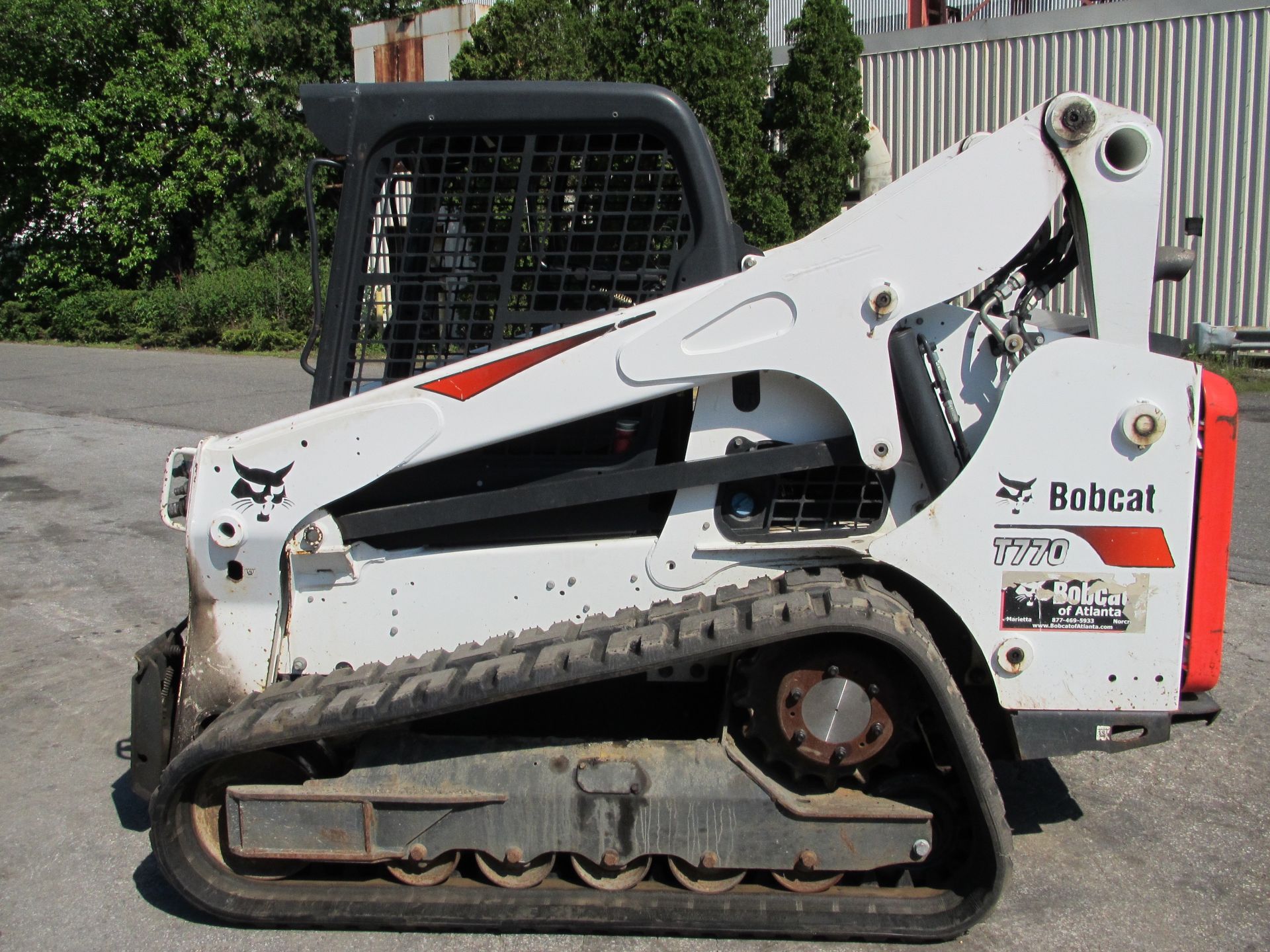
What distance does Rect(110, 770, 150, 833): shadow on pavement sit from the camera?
12.9ft

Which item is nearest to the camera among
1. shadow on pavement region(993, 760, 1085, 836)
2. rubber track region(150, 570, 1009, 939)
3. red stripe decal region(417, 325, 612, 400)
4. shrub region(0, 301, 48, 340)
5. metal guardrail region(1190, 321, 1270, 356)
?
rubber track region(150, 570, 1009, 939)

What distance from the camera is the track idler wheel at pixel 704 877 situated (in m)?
3.22

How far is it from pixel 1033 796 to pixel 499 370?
2403mm

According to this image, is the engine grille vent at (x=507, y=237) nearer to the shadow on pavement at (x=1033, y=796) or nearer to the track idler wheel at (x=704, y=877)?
the track idler wheel at (x=704, y=877)

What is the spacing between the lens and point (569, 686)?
297 cm

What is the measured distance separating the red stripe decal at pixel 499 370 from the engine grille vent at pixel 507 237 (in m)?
0.22

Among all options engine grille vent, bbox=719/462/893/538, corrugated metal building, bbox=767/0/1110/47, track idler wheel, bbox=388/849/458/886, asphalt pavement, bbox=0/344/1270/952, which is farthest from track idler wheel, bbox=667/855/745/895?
corrugated metal building, bbox=767/0/1110/47

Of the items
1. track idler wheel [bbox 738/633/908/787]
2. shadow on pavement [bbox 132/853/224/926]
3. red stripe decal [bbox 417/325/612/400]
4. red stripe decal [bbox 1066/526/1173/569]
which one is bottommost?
shadow on pavement [bbox 132/853/224/926]

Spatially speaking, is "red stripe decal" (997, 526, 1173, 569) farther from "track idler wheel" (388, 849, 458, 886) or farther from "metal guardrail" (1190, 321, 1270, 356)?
"metal guardrail" (1190, 321, 1270, 356)

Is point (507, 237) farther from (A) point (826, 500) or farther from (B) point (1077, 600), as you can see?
(B) point (1077, 600)

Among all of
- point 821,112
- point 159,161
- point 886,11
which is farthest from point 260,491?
point 159,161

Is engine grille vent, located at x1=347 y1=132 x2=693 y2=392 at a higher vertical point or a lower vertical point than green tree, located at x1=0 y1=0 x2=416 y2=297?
lower

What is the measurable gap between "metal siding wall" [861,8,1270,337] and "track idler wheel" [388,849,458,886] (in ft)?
37.3

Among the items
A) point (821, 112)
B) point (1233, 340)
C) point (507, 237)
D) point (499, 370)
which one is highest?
point (821, 112)
